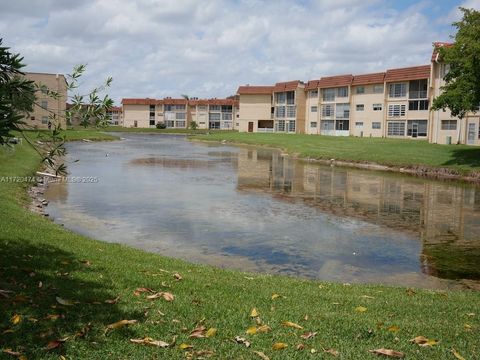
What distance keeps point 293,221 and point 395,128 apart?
6541 centimetres

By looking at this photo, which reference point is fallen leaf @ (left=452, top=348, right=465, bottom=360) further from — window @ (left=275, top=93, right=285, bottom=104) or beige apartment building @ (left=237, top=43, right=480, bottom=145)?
window @ (left=275, top=93, right=285, bottom=104)

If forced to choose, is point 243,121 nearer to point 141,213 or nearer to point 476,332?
point 141,213

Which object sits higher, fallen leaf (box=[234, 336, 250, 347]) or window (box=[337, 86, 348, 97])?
window (box=[337, 86, 348, 97])

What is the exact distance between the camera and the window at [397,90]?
80.4 meters

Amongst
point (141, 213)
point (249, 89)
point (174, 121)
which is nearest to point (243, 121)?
point (249, 89)

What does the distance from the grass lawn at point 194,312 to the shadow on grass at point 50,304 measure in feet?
0.05

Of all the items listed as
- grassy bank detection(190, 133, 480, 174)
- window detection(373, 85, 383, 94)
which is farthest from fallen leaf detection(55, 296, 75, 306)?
window detection(373, 85, 383, 94)

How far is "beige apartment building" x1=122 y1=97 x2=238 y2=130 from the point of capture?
164m

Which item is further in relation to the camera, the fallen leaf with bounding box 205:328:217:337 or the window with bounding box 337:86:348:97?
the window with bounding box 337:86:348:97

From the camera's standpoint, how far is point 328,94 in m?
96.8

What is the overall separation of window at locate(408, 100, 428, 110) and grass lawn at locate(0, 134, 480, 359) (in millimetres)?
70255

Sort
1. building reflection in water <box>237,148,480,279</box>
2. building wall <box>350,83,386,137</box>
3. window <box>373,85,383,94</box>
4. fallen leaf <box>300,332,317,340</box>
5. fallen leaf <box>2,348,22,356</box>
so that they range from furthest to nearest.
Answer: window <box>373,85,383,94</box>
building wall <box>350,83,386,137</box>
building reflection in water <box>237,148,480,279</box>
fallen leaf <box>300,332,317,340</box>
fallen leaf <box>2,348,22,356</box>

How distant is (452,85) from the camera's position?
43.8m

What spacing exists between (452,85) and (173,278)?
39.9 m
